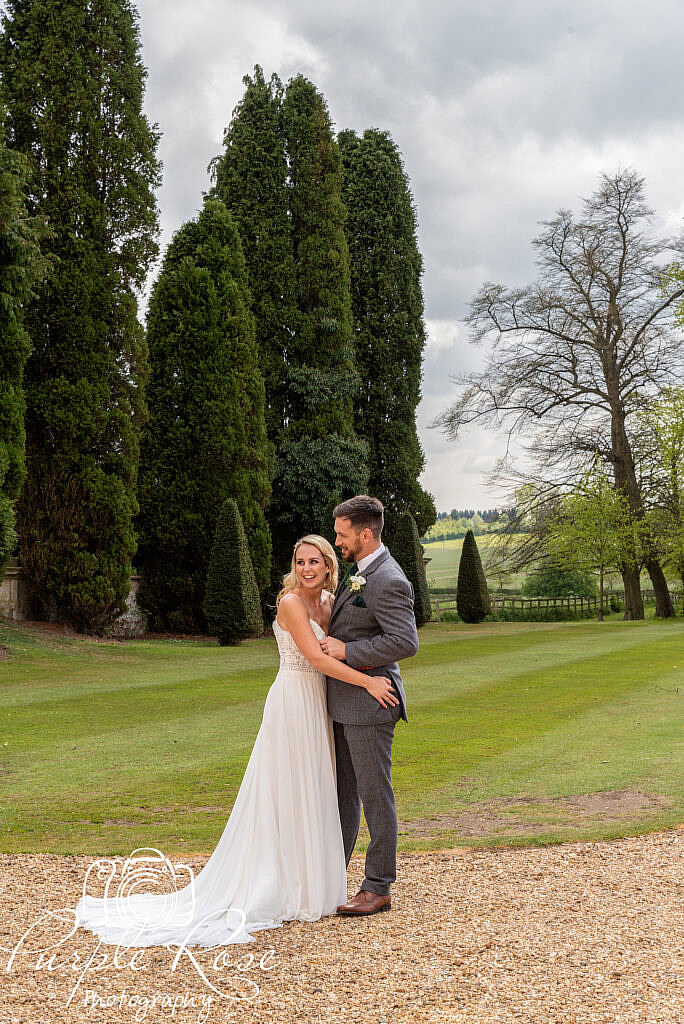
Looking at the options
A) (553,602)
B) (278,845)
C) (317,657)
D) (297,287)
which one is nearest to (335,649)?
(317,657)

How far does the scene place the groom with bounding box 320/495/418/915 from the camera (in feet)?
14.0

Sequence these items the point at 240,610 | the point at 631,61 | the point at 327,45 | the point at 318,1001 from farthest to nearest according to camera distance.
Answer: the point at 240,610
the point at 327,45
the point at 631,61
the point at 318,1001

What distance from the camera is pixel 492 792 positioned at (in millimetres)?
7387

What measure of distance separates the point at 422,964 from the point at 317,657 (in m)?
1.42

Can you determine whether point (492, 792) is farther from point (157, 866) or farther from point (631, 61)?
point (631, 61)

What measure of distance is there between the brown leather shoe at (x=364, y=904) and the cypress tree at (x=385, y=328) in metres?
27.7

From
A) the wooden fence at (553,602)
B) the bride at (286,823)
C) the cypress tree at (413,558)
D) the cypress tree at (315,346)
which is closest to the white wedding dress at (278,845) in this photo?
the bride at (286,823)

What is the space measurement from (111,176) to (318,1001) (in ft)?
71.4

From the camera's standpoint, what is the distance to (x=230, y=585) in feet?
70.5

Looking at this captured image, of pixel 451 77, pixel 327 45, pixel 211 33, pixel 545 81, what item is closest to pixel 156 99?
pixel 327 45

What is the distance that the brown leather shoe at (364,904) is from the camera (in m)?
4.30

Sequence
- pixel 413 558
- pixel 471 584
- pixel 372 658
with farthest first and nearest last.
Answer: pixel 471 584 < pixel 413 558 < pixel 372 658

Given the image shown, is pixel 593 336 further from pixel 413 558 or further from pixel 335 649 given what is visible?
pixel 335 649

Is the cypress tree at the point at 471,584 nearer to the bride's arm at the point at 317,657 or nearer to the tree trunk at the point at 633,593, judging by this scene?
the tree trunk at the point at 633,593
